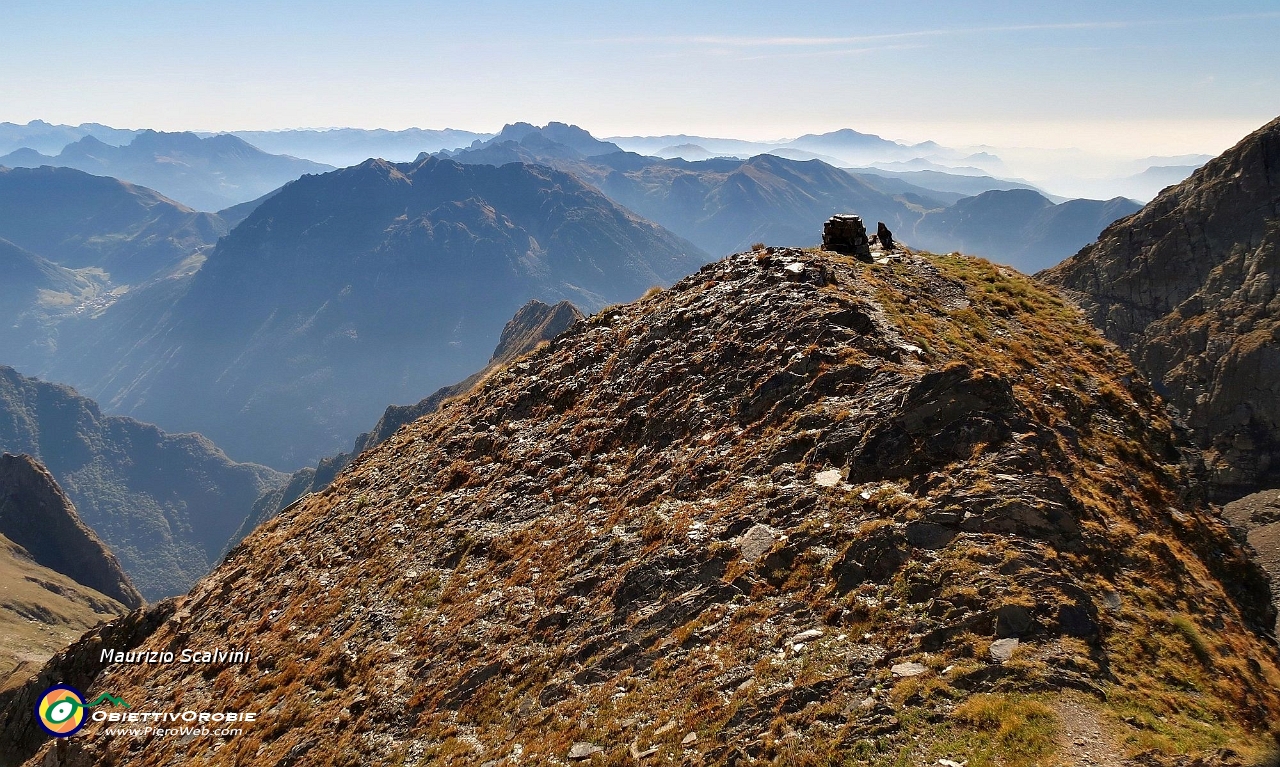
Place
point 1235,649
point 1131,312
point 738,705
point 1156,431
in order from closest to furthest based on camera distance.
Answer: point 738,705 → point 1235,649 → point 1156,431 → point 1131,312

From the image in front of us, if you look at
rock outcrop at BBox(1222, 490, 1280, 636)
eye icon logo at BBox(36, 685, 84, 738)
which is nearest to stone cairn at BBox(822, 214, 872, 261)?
eye icon logo at BBox(36, 685, 84, 738)

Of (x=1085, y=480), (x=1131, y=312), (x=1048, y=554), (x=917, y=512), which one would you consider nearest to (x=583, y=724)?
(x=917, y=512)

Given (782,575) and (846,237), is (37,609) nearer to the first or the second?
(846,237)

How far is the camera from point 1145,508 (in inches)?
718

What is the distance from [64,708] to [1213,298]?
206 meters

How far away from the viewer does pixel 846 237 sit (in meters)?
34.6

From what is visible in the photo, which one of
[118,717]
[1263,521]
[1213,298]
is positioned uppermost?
[1213,298]

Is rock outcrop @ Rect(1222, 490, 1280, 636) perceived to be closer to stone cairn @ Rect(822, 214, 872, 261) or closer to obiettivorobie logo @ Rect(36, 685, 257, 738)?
stone cairn @ Rect(822, 214, 872, 261)

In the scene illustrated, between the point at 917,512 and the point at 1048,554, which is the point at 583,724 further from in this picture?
the point at 1048,554

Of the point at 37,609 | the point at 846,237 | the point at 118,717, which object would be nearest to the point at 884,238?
the point at 846,237

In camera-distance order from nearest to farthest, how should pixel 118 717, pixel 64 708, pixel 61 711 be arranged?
pixel 118 717 < pixel 64 708 < pixel 61 711

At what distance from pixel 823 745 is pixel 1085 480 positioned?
1034cm

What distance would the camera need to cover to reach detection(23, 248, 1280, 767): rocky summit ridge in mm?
12297

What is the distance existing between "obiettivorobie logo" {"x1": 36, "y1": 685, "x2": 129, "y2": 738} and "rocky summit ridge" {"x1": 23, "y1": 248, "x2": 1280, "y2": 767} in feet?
3.24
